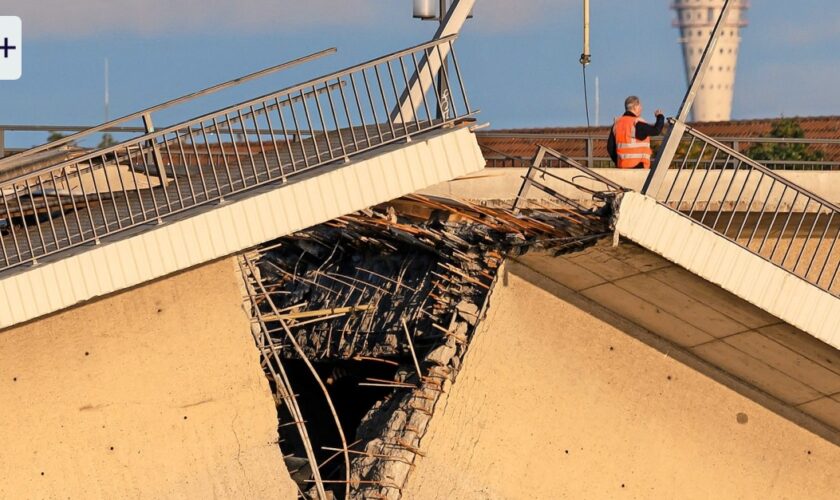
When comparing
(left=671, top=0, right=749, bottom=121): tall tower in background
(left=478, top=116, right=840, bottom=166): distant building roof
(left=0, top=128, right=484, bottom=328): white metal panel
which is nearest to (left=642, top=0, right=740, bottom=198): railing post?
(left=0, top=128, right=484, bottom=328): white metal panel

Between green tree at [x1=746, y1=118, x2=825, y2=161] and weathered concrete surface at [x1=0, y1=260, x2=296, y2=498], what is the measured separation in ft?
60.5

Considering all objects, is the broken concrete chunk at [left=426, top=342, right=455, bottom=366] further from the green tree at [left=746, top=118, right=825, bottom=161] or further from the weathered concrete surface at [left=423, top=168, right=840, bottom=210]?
the green tree at [left=746, top=118, right=825, bottom=161]

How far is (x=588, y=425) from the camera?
1639 centimetres

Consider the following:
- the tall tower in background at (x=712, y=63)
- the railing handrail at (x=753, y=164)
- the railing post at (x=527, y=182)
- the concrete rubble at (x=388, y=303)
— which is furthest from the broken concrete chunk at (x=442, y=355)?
the tall tower in background at (x=712, y=63)

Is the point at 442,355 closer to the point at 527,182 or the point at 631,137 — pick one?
the point at 527,182

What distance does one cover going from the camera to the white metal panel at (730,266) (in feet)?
45.9

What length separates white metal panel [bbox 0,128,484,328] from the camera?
13180mm

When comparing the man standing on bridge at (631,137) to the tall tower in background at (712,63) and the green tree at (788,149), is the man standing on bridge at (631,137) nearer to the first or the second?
the green tree at (788,149)

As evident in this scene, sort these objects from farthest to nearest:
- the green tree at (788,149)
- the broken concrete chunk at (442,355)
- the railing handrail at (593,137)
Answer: the green tree at (788,149), the railing handrail at (593,137), the broken concrete chunk at (442,355)

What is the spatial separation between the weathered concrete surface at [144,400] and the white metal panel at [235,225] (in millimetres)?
1333

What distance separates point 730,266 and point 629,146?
154 inches

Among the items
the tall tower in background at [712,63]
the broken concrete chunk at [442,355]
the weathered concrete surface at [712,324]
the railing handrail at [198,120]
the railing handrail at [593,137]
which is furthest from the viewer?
the tall tower in background at [712,63]

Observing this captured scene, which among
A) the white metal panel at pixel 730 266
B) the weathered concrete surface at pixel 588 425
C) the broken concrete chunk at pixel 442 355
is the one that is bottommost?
the weathered concrete surface at pixel 588 425

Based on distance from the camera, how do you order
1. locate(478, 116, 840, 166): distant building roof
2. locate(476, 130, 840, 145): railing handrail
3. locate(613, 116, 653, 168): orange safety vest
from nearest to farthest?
1. locate(613, 116, 653, 168): orange safety vest
2. locate(476, 130, 840, 145): railing handrail
3. locate(478, 116, 840, 166): distant building roof
